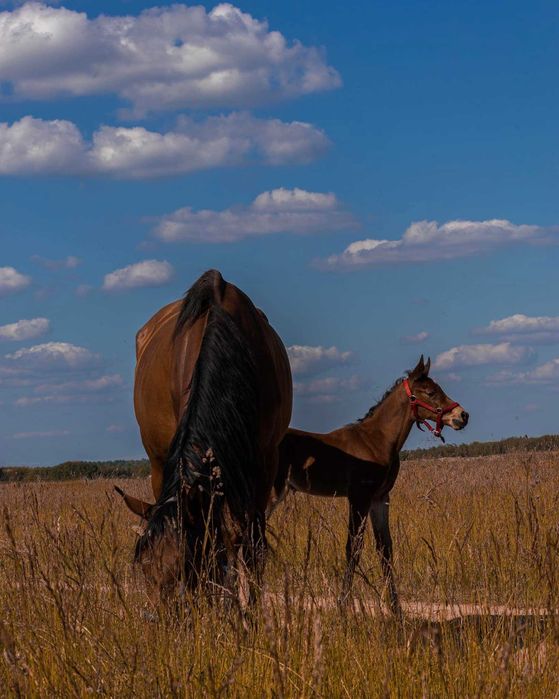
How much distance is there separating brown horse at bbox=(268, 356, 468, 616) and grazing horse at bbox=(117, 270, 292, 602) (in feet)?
7.89

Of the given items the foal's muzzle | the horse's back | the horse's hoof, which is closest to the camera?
the horse's hoof

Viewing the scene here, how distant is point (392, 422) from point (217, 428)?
17.8ft

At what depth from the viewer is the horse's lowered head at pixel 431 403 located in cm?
1083

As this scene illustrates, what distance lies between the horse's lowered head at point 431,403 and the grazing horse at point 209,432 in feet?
9.71

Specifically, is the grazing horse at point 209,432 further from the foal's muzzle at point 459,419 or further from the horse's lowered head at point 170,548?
the foal's muzzle at point 459,419

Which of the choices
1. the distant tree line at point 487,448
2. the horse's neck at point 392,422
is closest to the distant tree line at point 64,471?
the distant tree line at point 487,448

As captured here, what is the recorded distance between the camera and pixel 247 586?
194 inches

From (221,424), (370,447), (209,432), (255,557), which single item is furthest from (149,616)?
(370,447)

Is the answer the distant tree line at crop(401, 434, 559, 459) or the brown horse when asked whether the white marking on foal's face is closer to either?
the brown horse

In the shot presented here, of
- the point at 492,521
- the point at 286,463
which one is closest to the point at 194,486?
the point at 286,463

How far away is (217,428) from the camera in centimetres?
581

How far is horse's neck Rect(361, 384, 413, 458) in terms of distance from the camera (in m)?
10.9

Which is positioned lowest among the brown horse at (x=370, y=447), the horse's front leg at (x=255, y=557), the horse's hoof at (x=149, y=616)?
the horse's hoof at (x=149, y=616)

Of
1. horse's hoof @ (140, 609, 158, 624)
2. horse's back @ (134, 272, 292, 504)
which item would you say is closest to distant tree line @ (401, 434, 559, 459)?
horse's back @ (134, 272, 292, 504)
